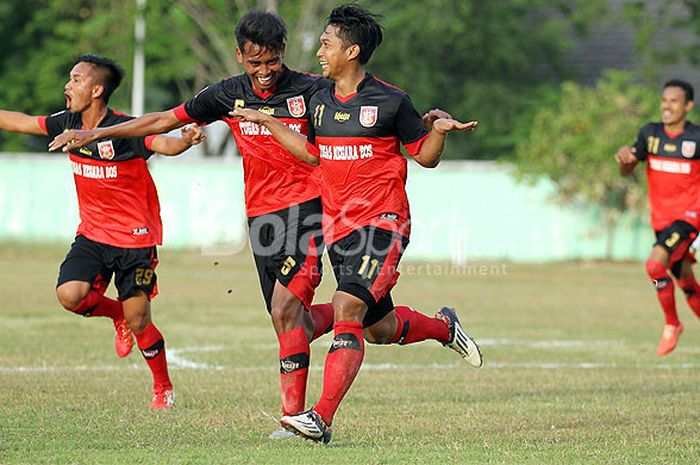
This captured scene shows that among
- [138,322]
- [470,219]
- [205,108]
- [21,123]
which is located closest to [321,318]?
[138,322]

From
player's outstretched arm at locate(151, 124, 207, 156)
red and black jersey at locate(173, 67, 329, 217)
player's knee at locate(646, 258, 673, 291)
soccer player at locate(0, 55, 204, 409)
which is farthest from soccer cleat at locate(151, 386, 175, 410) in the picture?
player's knee at locate(646, 258, 673, 291)

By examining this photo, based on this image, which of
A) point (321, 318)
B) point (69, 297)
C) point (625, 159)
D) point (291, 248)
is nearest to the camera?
point (291, 248)

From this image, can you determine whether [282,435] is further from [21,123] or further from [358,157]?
[21,123]

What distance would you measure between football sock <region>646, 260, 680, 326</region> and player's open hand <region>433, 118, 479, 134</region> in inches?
246

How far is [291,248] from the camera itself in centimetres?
788

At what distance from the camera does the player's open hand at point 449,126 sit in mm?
6945

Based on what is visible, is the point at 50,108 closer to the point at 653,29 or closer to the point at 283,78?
the point at 653,29

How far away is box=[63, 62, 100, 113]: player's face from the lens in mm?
9000

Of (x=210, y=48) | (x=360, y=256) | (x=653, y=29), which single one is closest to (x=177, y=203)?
(x=210, y=48)

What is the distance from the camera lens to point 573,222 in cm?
3023

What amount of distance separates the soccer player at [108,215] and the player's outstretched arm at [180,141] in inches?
8.8

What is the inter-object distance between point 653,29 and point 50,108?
17582 millimetres

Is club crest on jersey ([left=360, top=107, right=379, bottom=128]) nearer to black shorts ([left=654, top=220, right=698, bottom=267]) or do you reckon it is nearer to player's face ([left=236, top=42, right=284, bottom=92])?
player's face ([left=236, top=42, right=284, bottom=92])

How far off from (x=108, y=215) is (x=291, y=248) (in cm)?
178
